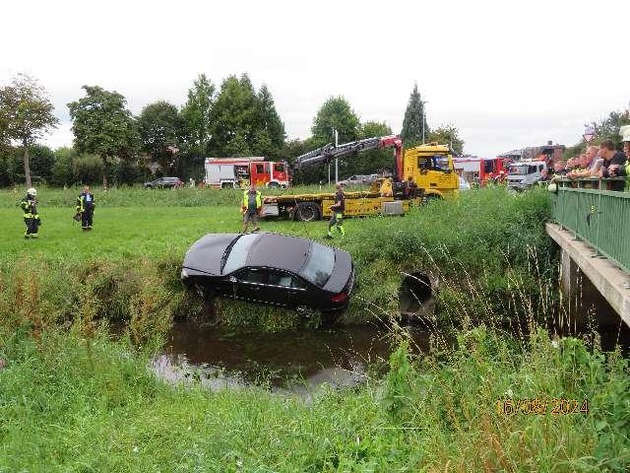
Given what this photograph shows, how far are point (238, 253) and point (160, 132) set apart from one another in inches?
1893

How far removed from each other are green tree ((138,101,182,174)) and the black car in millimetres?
46709

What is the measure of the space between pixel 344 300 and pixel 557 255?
572cm

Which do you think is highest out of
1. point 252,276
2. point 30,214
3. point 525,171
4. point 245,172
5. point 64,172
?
point 64,172

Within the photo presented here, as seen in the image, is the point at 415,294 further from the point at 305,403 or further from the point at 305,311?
the point at 305,403

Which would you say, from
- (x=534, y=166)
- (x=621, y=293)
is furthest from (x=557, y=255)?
(x=534, y=166)

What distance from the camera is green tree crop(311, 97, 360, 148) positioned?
59.2 metres

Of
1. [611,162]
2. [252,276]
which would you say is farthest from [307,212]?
[611,162]

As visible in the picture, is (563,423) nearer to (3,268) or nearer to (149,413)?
(149,413)

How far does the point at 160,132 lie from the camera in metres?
55.8

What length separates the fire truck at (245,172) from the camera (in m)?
41.7

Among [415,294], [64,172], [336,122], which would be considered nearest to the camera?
[415,294]

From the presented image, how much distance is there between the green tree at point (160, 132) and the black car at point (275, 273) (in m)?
46.7

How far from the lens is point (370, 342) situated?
10812 mm

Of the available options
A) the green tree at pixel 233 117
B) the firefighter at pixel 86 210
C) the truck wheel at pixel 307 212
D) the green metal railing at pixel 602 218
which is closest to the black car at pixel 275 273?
the green metal railing at pixel 602 218
